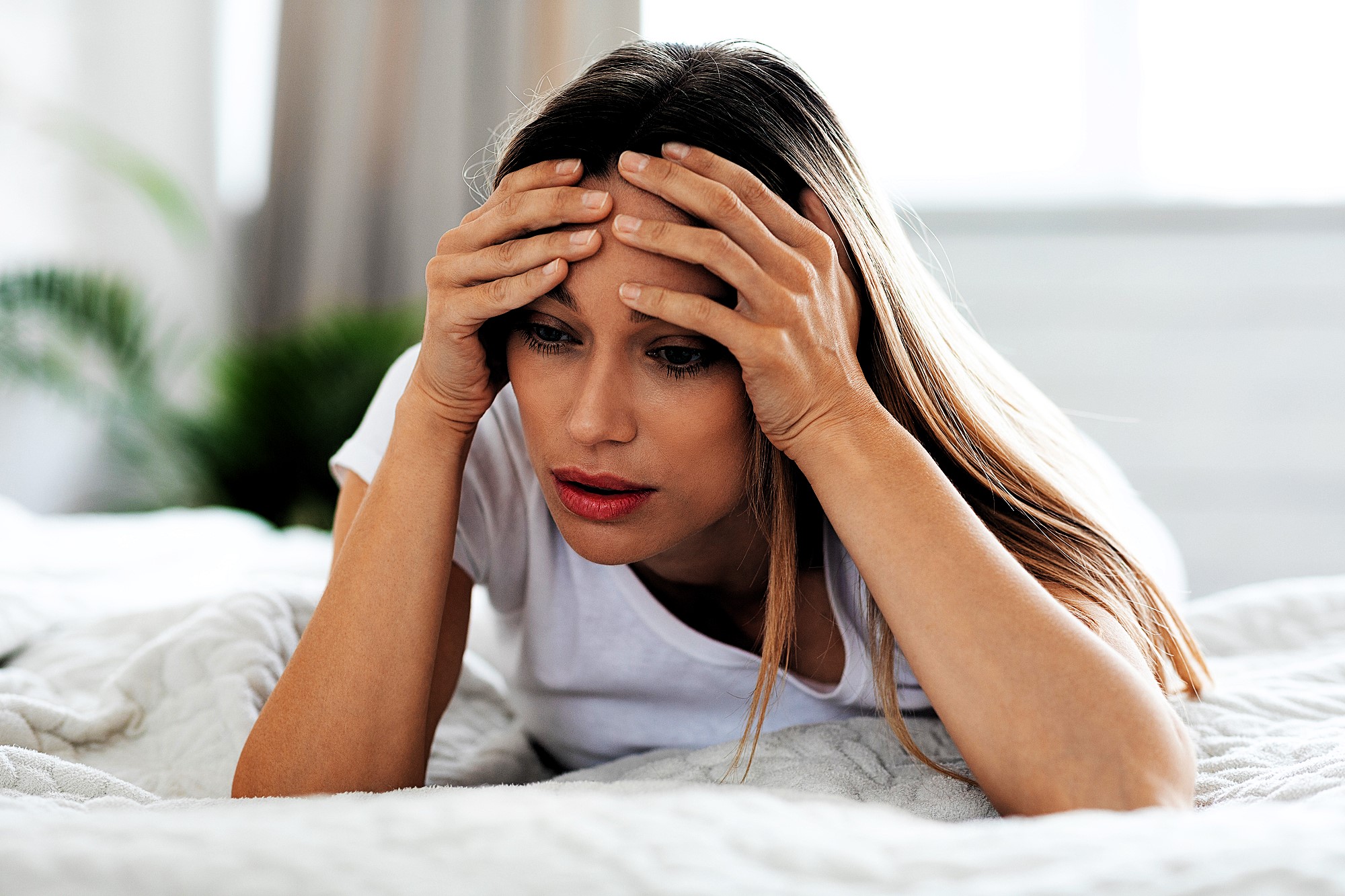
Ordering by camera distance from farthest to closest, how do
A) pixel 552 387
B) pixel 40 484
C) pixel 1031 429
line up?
pixel 40 484
pixel 1031 429
pixel 552 387

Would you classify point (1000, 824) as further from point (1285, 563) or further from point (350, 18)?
point (350, 18)

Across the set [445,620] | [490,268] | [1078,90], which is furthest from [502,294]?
[1078,90]

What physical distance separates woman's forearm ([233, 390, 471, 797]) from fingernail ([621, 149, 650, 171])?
0.31 meters

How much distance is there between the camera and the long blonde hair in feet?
3.21

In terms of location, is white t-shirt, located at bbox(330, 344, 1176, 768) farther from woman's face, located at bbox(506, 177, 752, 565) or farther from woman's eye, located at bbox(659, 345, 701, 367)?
woman's eye, located at bbox(659, 345, 701, 367)

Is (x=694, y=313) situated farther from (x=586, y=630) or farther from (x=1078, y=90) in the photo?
(x=1078, y=90)

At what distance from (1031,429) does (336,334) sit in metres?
2.18

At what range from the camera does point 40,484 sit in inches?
109

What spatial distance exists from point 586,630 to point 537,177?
492 millimetres

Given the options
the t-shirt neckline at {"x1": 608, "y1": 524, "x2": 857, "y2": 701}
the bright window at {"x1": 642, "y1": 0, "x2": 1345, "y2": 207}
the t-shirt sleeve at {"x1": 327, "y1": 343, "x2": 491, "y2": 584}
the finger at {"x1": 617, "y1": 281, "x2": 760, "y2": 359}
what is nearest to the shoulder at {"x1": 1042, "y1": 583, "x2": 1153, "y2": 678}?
the t-shirt neckline at {"x1": 608, "y1": 524, "x2": 857, "y2": 701}

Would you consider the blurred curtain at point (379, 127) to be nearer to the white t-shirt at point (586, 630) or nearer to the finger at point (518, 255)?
the white t-shirt at point (586, 630)

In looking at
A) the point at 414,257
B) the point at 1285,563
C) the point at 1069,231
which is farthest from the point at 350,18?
the point at 1285,563

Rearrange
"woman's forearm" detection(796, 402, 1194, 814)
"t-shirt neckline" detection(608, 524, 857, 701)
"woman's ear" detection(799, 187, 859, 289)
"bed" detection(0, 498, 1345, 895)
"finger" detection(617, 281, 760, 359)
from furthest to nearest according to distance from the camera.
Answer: "t-shirt neckline" detection(608, 524, 857, 701), "woman's ear" detection(799, 187, 859, 289), "finger" detection(617, 281, 760, 359), "woman's forearm" detection(796, 402, 1194, 814), "bed" detection(0, 498, 1345, 895)

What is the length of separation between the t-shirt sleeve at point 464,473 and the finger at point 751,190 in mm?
402
